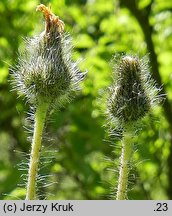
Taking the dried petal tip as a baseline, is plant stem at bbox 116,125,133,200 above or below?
below

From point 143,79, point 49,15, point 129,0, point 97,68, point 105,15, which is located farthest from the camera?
point 105,15

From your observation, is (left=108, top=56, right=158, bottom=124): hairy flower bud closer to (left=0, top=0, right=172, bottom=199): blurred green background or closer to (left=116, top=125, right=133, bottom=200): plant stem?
(left=116, top=125, right=133, bottom=200): plant stem

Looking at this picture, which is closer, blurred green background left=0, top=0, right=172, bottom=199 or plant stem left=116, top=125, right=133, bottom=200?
plant stem left=116, top=125, right=133, bottom=200

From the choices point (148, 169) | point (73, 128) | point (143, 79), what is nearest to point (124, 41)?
point (73, 128)

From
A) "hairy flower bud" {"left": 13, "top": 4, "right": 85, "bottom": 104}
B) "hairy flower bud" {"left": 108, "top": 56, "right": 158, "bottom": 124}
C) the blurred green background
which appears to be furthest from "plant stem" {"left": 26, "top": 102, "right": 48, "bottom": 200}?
the blurred green background

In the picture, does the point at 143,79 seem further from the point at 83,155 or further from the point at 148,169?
the point at 148,169

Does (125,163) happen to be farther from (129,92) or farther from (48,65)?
(48,65)
